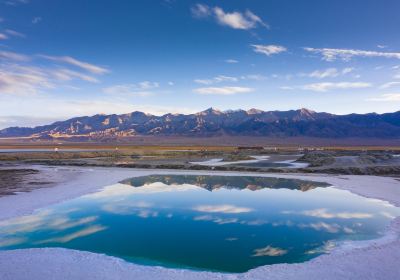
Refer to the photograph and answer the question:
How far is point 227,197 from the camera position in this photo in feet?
62.5

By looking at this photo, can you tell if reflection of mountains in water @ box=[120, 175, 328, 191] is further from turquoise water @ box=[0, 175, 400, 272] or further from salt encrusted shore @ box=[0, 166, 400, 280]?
salt encrusted shore @ box=[0, 166, 400, 280]

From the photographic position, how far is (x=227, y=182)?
25.3 meters

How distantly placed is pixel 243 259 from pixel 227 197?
32.0 ft

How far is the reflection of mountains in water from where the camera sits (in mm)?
23328

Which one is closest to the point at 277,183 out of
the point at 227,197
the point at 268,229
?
the point at 227,197

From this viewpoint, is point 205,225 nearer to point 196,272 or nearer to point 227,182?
point 196,272

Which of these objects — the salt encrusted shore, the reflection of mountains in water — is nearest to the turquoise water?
the salt encrusted shore

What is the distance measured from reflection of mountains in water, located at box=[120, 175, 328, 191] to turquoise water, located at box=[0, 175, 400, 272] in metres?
2.43

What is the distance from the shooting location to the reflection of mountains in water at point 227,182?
23.3 metres

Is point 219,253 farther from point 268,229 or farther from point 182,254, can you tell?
point 268,229

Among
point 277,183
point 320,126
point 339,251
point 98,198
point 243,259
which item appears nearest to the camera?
point 243,259

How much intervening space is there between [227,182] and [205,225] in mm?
12441

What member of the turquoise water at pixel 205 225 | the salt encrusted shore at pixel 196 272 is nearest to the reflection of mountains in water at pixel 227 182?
the turquoise water at pixel 205 225

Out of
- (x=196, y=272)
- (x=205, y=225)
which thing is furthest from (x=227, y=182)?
(x=196, y=272)
